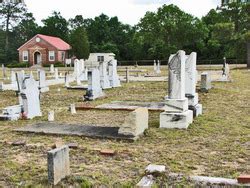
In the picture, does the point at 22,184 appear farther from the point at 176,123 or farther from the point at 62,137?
the point at 176,123

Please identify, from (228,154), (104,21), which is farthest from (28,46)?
(228,154)

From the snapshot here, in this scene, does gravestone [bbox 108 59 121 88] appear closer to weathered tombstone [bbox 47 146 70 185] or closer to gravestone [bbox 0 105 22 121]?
gravestone [bbox 0 105 22 121]

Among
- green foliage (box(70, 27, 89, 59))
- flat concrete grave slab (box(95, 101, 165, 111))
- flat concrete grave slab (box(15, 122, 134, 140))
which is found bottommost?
flat concrete grave slab (box(15, 122, 134, 140))

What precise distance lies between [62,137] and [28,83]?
2944mm

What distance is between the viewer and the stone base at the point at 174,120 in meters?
8.16

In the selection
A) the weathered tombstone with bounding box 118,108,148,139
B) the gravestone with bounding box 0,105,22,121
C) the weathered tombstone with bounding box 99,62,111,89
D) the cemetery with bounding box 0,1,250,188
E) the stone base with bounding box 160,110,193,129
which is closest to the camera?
the cemetery with bounding box 0,1,250,188

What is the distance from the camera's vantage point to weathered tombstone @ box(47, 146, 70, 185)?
4.76 metres

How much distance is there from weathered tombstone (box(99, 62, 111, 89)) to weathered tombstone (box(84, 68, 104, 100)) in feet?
10.6

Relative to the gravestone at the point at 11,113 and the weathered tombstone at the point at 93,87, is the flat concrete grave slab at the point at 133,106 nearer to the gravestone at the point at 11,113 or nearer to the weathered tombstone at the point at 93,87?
the weathered tombstone at the point at 93,87

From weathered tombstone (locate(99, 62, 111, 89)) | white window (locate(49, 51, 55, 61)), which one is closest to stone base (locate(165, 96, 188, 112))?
weathered tombstone (locate(99, 62, 111, 89))

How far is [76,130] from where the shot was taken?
777 cm

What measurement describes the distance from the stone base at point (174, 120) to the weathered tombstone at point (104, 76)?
9875mm

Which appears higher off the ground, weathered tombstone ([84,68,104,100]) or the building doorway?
the building doorway

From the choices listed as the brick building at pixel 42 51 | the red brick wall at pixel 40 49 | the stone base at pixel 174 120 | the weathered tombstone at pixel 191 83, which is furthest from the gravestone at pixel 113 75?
the red brick wall at pixel 40 49
